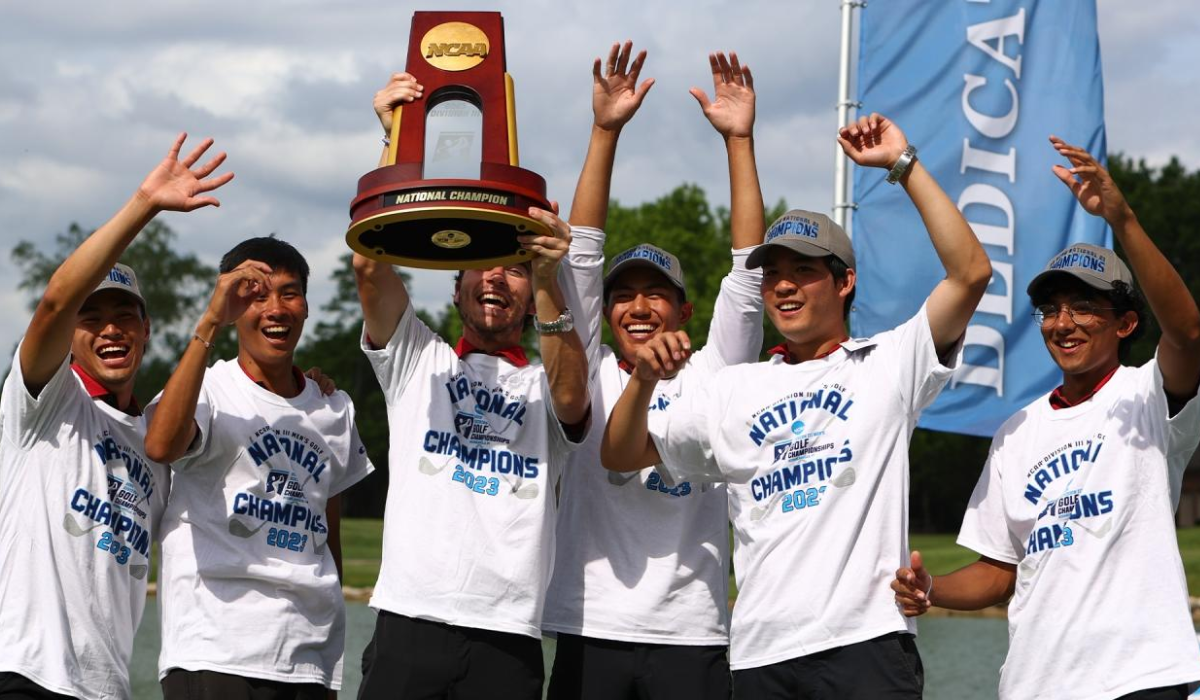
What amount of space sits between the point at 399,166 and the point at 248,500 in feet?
5.60

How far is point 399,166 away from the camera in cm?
518

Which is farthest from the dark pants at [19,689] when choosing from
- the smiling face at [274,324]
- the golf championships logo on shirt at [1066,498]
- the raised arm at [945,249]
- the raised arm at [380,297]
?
the golf championships logo on shirt at [1066,498]

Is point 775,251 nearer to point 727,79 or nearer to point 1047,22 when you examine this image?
point 727,79

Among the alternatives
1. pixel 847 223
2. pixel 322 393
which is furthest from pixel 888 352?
pixel 847 223

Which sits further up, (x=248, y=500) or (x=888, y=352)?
(x=888, y=352)

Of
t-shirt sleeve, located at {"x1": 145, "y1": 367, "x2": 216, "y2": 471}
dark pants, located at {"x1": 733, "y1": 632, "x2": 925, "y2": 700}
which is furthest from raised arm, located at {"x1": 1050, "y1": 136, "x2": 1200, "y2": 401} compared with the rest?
t-shirt sleeve, located at {"x1": 145, "y1": 367, "x2": 216, "y2": 471}

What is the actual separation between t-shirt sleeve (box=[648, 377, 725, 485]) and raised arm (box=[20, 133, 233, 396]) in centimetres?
205

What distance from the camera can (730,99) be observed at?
6602mm

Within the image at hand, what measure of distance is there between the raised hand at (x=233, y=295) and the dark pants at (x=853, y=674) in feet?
8.73

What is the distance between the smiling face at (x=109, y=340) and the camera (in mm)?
5910

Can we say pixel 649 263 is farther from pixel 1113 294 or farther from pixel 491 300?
pixel 1113 294

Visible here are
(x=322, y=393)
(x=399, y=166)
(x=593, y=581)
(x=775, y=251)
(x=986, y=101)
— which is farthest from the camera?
(x=986, y=101)

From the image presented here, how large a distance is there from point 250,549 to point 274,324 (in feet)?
3.37

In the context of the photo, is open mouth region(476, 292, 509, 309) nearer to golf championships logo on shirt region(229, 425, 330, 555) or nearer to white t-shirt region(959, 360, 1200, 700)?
golf championships logo on shirt region(229, 425, 330, 555)
